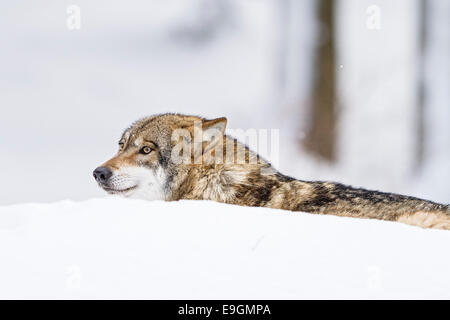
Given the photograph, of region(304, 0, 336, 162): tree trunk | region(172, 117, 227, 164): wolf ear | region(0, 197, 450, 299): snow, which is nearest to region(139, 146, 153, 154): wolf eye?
region(172, 117, 227, 164): wolf ear

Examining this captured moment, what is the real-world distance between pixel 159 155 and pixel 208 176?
46 cm

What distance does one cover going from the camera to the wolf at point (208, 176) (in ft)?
14.1

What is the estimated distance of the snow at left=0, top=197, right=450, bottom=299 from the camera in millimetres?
2410

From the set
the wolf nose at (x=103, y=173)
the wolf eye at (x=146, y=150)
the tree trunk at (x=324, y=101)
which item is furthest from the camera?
the tree trunk at (x=324, y=101)

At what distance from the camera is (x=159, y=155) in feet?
15.5

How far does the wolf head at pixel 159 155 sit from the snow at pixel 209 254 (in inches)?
47.3

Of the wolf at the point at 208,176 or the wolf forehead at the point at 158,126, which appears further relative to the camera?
the wolf forehead at the point at 158,126

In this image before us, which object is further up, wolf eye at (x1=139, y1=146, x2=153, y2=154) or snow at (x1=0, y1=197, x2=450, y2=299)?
wolf eye at (x1=139, y1=146, x2=153, y2=154)

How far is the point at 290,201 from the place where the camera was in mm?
4324

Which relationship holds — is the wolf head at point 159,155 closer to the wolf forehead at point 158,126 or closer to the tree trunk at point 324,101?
the wolf forehead at point 158,126

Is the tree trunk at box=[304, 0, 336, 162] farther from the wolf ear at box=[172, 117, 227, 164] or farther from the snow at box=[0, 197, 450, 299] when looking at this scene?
the snow at box=[0, 197, 450, 299]

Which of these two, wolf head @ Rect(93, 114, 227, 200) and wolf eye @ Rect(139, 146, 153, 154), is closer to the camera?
wolf head @ Rect(93, 114, 227, 200)

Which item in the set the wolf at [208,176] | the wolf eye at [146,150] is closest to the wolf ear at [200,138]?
the wolf at [208,176]

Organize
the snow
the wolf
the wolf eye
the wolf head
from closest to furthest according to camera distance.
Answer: the snow
the wolf
the wolf head
the wolf eye
